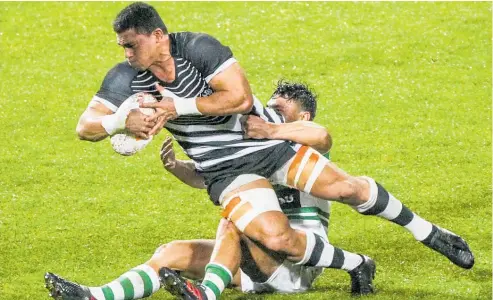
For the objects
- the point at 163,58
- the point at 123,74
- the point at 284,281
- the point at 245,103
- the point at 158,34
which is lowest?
the point at 284,281

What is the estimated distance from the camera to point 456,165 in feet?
38.5

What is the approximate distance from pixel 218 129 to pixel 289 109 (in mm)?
965

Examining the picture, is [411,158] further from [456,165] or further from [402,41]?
[402,41]

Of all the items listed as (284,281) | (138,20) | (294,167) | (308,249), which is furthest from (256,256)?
(138,20)

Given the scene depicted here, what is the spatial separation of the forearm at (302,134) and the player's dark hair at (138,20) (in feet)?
3.49

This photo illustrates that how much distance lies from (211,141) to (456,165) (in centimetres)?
402

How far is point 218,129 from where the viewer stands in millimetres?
8320

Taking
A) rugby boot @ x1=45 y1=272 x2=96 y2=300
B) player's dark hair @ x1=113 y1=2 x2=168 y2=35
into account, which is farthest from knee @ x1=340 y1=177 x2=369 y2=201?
rugby boot @ x1=45 y1=272 x2=96 y2=300

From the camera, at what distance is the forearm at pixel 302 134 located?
8.43 metres

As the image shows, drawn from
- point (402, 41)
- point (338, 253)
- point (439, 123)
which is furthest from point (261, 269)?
point (402, 41)

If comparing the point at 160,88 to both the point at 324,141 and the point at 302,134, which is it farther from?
the point at 324,141

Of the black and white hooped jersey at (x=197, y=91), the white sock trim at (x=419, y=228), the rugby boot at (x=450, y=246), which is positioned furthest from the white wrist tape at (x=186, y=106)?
the rugby boot at (x=450, y=246)

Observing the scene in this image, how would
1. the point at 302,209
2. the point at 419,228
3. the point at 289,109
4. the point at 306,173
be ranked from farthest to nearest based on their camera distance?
the point at 289,109
the point at 302,209
the point at 419,228
the point at 306,173

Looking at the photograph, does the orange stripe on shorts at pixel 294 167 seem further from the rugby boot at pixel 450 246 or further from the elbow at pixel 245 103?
the rugby boot at pixel 450 246
